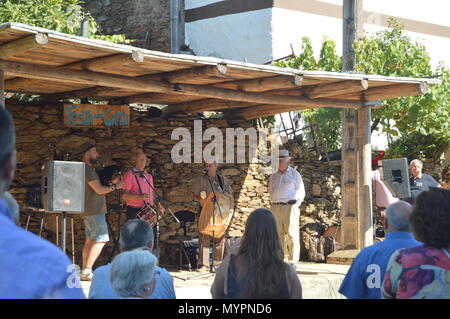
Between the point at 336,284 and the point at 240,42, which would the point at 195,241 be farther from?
the point at 240,42

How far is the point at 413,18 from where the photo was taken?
651 inches

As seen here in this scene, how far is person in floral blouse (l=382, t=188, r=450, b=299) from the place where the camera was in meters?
3.24

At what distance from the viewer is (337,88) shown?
9.11 m

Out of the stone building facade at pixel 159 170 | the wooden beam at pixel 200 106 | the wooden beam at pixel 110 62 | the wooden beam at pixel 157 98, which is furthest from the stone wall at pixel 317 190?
the wooden beam at pixel 110 62

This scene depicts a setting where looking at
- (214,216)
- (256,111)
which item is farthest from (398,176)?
(256,111)

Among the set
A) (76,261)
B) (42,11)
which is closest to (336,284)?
(76,261)

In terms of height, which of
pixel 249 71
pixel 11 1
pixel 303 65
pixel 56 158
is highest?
pixel 11 1

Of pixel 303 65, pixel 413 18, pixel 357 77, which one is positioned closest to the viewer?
pixel 357 77

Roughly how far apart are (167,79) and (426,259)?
541 centimetres

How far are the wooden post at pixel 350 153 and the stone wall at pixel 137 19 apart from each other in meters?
5.16

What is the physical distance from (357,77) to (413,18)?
8.56 metres

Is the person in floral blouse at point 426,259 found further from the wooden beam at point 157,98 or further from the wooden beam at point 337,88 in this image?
the wooden beam at point 157,98

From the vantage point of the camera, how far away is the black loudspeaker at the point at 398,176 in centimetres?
939

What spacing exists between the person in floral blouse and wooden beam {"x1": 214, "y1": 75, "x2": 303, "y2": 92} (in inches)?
197
